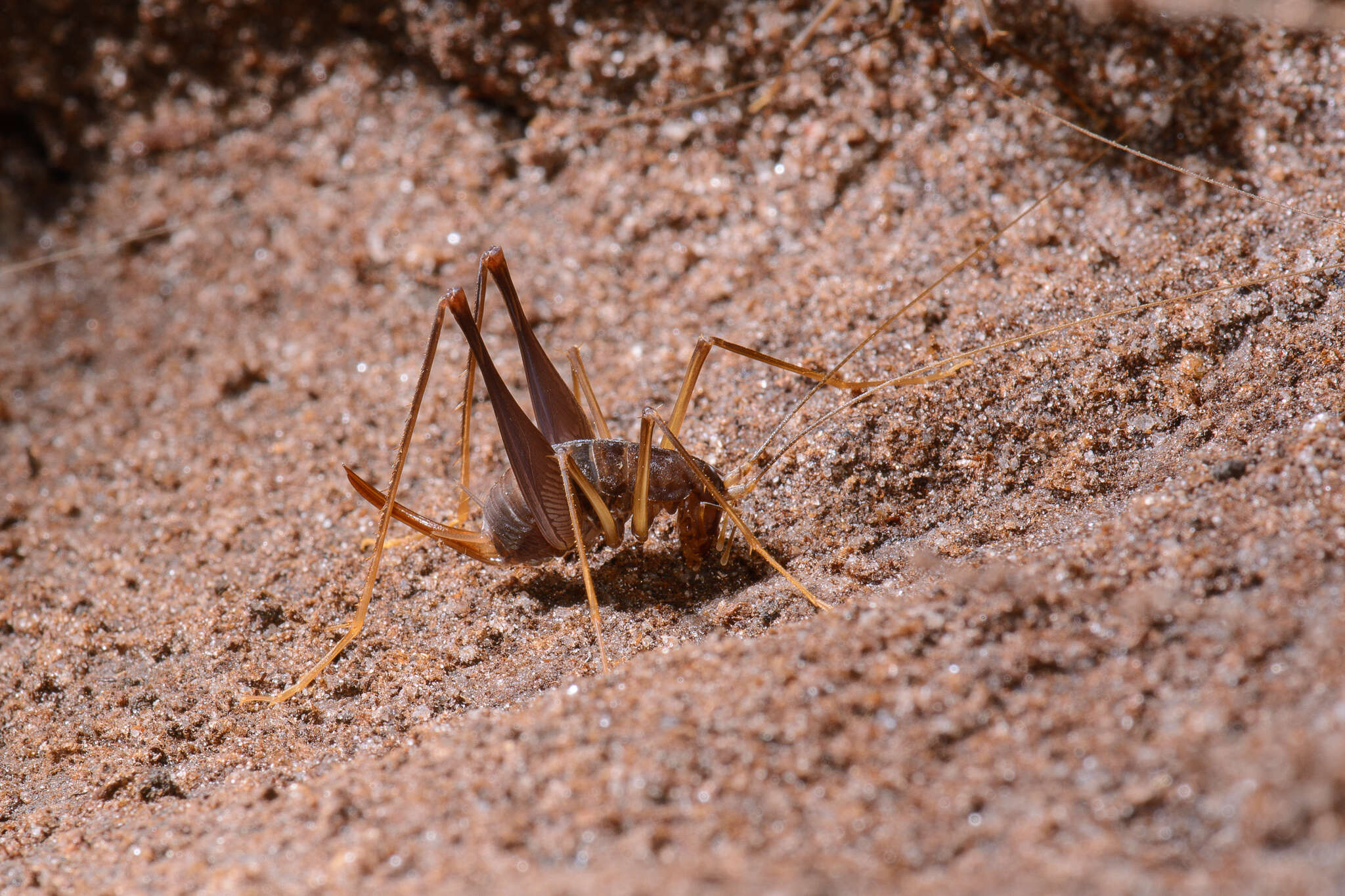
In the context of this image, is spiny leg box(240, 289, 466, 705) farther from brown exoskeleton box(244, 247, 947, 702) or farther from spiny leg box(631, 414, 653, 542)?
spiny leg box(631, 414, 653, 542)

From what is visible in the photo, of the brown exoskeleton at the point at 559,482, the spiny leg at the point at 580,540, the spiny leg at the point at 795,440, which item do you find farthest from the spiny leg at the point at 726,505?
the spiny leg at the point at 580,540

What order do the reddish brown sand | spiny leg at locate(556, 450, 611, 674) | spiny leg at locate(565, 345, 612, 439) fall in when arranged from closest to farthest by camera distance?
the reddish brown sand
spiny leg at locate(556, 450, 611, 674)
spiny leg at locate(565, 345, 612, 439)

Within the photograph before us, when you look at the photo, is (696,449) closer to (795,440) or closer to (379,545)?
(795,440)

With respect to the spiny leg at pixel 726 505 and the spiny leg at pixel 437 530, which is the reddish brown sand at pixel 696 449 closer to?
the spiny leg at pixel 726 505

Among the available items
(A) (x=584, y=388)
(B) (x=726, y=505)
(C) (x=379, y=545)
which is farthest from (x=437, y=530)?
(B) (x=726, y=505)

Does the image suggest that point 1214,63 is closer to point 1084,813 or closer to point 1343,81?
point 1343,81

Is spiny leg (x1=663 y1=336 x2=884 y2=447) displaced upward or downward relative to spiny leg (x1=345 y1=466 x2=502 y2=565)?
upward

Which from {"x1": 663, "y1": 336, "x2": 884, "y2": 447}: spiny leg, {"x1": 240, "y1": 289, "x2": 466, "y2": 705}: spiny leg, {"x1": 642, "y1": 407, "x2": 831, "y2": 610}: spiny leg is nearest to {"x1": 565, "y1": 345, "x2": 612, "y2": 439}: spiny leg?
{"x1": 663, "y1": 336, "x2": 884, "y2": 447}: spiny leg
